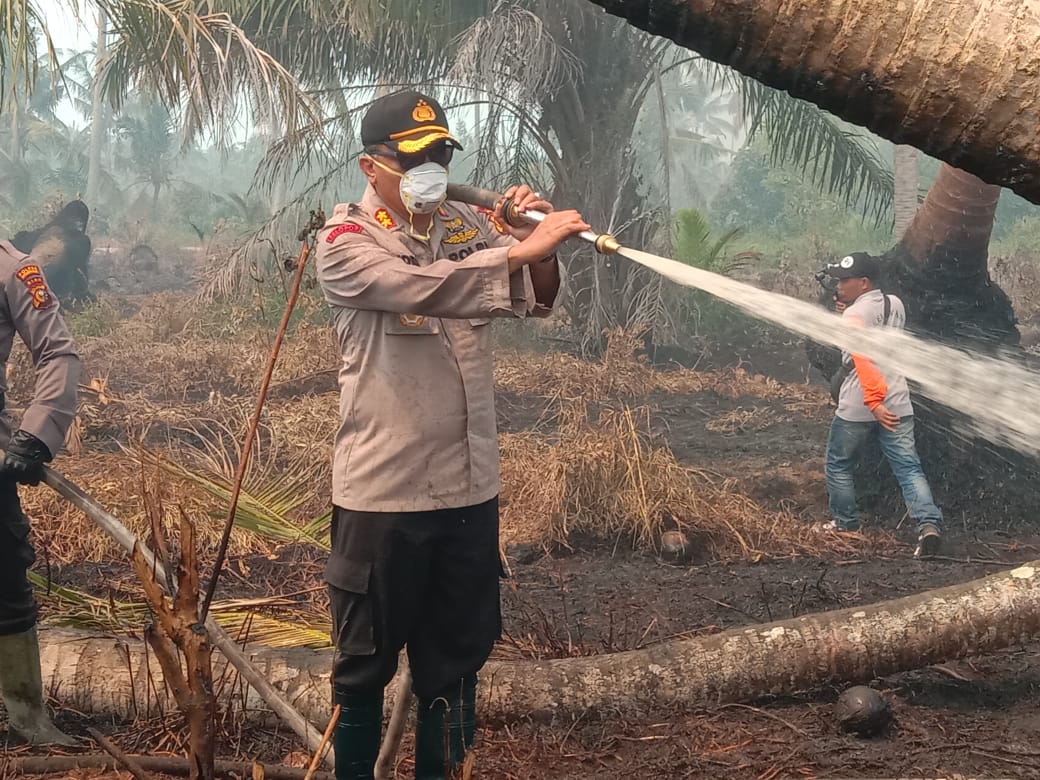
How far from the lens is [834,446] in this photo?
5664 millimetres

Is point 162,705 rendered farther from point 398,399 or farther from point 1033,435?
point 1033,435

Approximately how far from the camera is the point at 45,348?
9.56 ft

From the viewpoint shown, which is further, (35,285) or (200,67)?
(200,67)

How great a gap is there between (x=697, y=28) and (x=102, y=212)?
115 feet

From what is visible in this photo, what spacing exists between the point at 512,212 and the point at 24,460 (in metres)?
1.53

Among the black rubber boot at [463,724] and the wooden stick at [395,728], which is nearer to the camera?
the wooden stick at [395,728]

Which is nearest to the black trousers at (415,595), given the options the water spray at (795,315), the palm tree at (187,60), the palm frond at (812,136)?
the water spray at (795,315)

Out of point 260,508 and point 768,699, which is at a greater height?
point 260,508

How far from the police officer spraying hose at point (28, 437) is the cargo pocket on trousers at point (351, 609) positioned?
40.9 inches

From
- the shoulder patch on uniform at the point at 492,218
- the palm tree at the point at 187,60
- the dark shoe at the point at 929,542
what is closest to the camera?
the shoulder patch on uniform at the point at 492,218

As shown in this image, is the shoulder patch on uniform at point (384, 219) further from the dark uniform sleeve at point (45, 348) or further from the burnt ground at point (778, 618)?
the burnt ground at point (778, 618)

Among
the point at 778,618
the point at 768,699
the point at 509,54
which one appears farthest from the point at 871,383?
the point at 509,54

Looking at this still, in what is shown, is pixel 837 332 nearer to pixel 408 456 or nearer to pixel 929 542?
pixel 408 456

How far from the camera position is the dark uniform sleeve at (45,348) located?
2.86 metres
